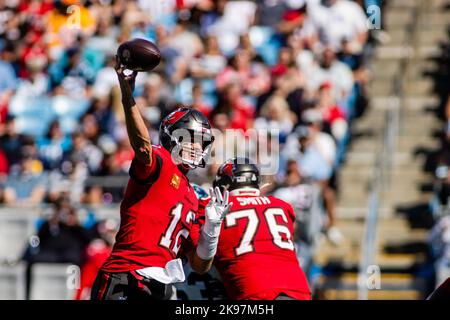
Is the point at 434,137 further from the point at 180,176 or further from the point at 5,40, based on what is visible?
the point at 180,176

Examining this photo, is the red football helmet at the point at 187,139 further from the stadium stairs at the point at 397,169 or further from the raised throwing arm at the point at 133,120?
the stadium stairs at the point at 397,169

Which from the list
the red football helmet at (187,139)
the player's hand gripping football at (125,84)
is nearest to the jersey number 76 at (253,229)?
the red football helmet at (187,139)

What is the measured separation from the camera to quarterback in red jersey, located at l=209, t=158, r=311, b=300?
26.7ft

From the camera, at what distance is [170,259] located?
7754 millimetres

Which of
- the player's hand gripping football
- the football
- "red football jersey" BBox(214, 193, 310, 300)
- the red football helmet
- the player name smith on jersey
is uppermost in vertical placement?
the football

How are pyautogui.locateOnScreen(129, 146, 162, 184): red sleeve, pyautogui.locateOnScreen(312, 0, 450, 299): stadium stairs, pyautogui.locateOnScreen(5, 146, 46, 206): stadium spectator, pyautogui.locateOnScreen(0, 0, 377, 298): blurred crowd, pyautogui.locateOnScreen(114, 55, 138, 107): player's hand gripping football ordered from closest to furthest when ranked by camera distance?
pyautogui.locateOnScreen(114, 55, 138, 107): player's hand gripping football → pyautogui.locateOnScreen(129, 146, 162, 184): red sleeve → pyautogui.locateOnScreen(312, 0, 450, 299): stadium stairs → pyautogui.locateOnScreen(0, 0, 377, 298): blurred crowd → pyautogui.locateOnScreen(5, 146, 46, 206): stadium spectator

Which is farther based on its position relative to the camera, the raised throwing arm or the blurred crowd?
the blurred crowd

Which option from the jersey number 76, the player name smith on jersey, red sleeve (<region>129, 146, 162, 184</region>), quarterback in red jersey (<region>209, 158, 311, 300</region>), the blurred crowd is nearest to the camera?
red sleeve (<region>129, 146, 162, 184</region>)

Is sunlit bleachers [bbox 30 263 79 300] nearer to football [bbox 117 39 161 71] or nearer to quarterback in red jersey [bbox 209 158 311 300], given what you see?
quarterback in red jersey [bbox 209 158 311 300]

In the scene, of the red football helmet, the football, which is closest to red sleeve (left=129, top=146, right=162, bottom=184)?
the red football helmet

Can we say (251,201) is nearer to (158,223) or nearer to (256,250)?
(256,250)
